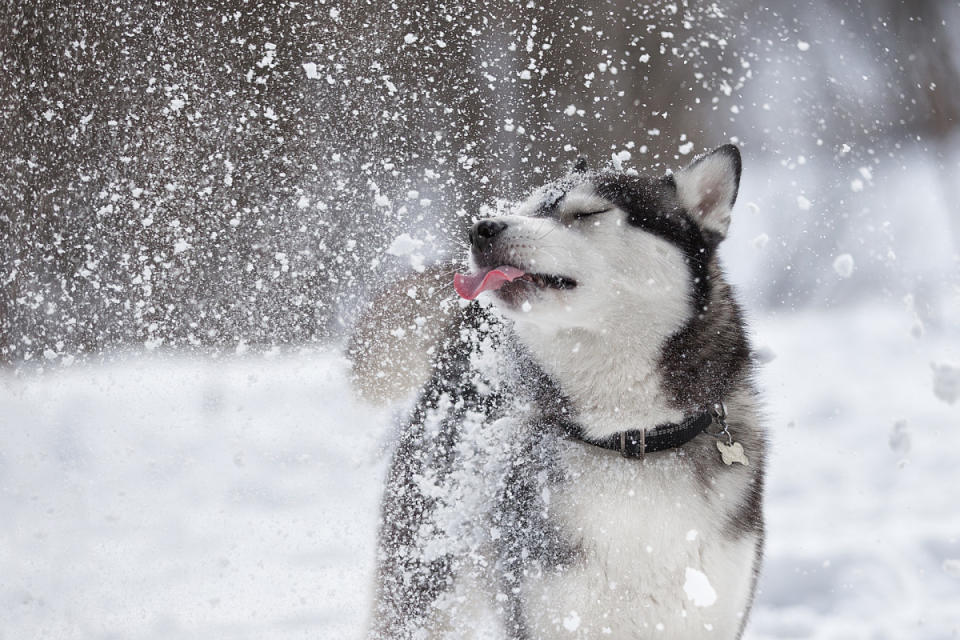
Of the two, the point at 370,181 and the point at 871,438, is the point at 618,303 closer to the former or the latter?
the point at 370,181

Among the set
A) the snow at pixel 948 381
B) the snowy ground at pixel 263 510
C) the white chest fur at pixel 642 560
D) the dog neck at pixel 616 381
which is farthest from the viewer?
the snowy ground at pixel 263 510

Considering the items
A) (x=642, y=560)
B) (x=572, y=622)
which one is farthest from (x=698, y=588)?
(x=572, y=622)

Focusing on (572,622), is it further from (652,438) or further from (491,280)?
(491,280)

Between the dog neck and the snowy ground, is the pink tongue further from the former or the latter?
the snowy ground

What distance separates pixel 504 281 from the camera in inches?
50.6

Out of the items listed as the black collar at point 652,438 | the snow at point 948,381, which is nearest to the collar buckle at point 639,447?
the black collar at point 652,438

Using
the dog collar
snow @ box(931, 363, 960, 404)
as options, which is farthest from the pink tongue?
snow @ box(931, 363, 960, 404)

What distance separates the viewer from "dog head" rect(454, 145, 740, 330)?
1.29m

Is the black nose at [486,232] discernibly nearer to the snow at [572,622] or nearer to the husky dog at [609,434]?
the husky dog at [609,434]

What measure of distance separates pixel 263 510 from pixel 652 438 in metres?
1.54

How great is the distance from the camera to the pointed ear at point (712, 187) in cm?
146

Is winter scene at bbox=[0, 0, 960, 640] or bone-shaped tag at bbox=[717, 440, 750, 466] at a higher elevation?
winter scene at bbox=[0, 0, 960, 640]

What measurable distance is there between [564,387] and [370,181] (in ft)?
5.97

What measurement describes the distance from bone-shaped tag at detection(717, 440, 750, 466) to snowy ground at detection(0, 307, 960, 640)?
0.27 m
